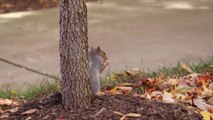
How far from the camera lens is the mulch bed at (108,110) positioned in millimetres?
3484

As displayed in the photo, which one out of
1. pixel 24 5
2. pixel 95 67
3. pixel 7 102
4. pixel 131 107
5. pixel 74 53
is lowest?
pixel 7 102

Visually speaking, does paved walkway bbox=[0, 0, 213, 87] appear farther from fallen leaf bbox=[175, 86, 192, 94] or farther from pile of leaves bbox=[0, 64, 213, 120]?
pile of leaves bbox=[0, 64, 213, 120]

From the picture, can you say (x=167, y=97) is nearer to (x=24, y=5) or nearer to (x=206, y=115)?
(x=206, y=115)

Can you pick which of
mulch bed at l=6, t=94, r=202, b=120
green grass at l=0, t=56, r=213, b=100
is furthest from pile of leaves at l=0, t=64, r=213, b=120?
green grass at l=0, t=56, r=213, b=100

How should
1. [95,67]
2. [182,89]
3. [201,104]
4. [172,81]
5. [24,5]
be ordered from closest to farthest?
A: [201,104] < [95,67] < [182,89] < [172,81] < [24,5]

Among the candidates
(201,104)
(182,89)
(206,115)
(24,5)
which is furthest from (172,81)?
(24,5)

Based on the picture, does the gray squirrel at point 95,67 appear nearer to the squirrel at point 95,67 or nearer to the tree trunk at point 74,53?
the squirrel at point 95,67

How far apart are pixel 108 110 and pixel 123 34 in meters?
4.04

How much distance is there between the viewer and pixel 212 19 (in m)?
8.01

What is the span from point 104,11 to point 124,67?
272 centimetres

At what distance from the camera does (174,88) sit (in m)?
4.67

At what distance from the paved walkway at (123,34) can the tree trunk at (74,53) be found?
2.33 metres

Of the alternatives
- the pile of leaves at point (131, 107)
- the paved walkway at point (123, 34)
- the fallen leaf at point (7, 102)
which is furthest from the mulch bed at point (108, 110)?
the paved walkway at point (123, 34)

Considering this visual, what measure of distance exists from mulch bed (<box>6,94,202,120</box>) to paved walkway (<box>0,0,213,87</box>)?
6.97 ft
